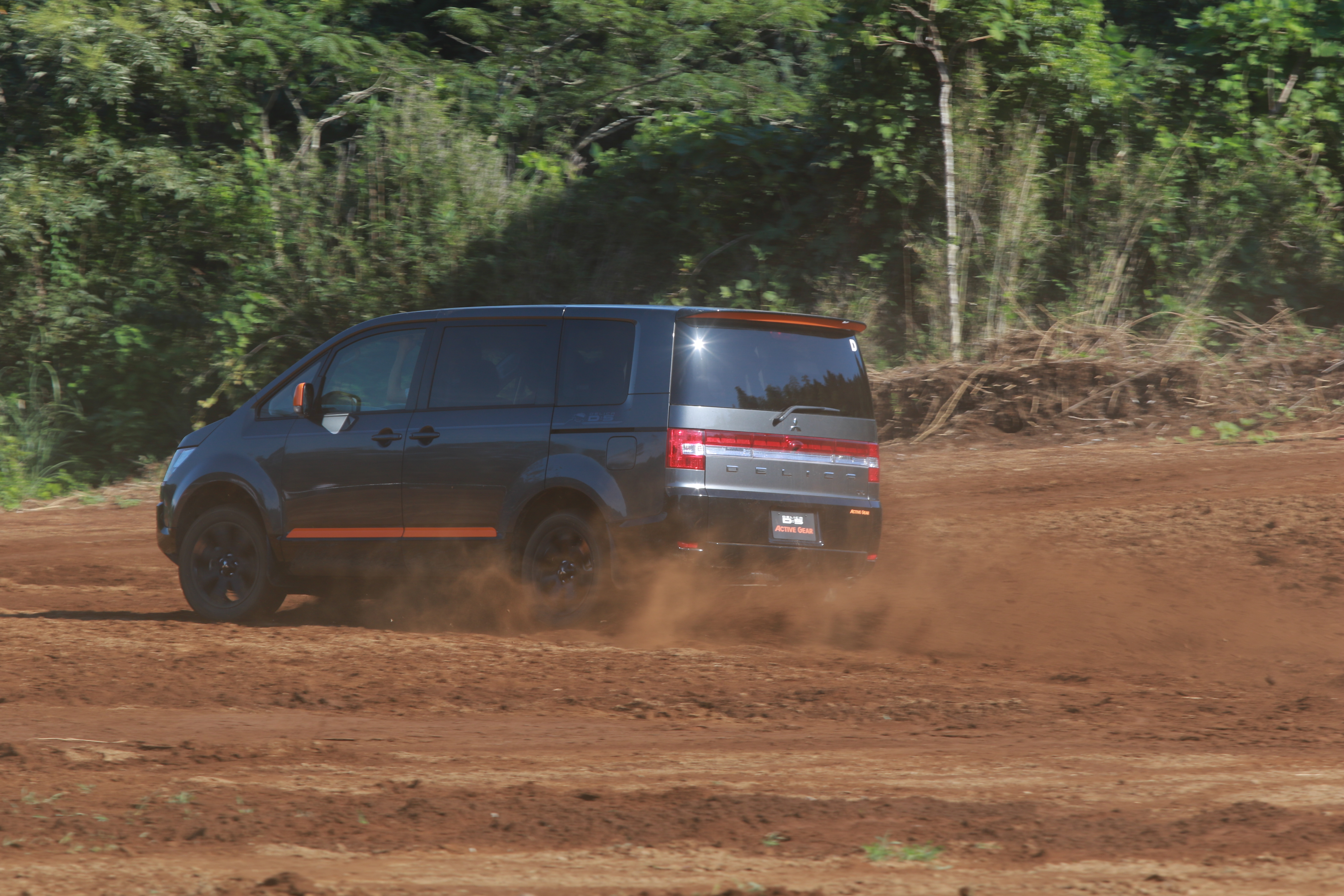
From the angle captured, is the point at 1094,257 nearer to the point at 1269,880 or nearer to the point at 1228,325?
the point at 1228,325

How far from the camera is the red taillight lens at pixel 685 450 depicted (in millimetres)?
7207

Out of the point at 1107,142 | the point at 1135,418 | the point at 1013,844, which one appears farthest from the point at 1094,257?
the point at 1013,844

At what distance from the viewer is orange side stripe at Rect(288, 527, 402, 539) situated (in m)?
8.18

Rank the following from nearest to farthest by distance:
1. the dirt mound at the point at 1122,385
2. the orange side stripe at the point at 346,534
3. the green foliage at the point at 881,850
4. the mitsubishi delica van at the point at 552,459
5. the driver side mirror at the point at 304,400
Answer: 1. the green foliage at the point at 881,850
2. the mitsubishi delica van at the point at 552,459
3. the orange side stripe at the point at 346,534
4. the driver side mirror at the point at 304,400
5. the dirt mound at the point at 1122,385

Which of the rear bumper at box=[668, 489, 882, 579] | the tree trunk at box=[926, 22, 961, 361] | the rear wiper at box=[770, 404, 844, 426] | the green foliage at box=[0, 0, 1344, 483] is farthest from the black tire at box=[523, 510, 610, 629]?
the tree trunk at box=[926, 22, 961, 361]

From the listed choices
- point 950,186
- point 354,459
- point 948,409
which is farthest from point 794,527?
point 950,186

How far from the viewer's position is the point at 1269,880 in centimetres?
358

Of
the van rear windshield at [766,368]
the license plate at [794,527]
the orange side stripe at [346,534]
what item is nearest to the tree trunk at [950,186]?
the van rear windshield at [766,368]

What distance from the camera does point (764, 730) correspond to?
5512 millimetres

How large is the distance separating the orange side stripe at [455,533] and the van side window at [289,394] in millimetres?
1297

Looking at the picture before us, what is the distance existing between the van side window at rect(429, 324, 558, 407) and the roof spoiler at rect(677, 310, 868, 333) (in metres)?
0.92

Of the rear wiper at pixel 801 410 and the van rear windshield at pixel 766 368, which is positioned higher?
the van rear windshield at pixel 766 368

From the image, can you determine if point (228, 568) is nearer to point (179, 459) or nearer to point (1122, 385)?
point (179, 459)

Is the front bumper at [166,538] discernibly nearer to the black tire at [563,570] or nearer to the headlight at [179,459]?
the headlight at [179,459]
